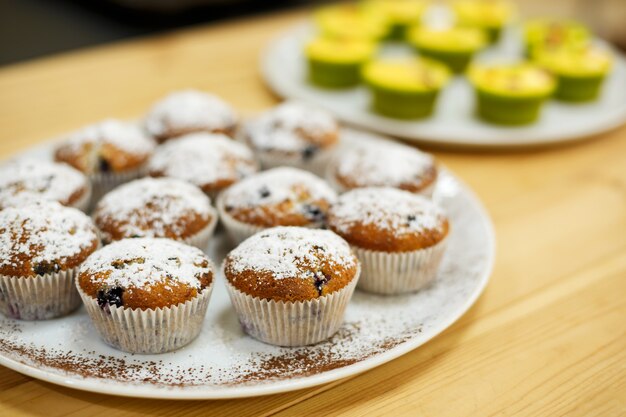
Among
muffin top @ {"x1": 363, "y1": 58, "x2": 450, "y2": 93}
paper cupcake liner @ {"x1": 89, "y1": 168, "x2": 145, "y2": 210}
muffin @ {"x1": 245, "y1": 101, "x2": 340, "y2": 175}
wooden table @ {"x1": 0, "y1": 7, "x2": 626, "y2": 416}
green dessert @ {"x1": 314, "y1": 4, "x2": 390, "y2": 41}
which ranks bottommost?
wooden table @ {"x1": 0, "y1": 7, "x2": 626, "y2": 416}

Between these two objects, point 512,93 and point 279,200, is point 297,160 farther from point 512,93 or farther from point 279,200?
point 512,93

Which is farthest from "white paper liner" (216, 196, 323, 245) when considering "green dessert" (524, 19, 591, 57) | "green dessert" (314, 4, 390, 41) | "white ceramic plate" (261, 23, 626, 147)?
"green dessert" (524, 19, 591, 57)

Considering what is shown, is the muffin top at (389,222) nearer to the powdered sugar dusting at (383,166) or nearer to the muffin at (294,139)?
the powdered sugar dusting at (383,166)

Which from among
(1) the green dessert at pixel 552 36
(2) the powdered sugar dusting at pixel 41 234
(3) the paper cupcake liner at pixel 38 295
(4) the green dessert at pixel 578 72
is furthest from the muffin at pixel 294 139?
(1) the green dessert at pixel 552 36

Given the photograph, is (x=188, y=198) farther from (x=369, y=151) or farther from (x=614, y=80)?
(x=614, y=80)

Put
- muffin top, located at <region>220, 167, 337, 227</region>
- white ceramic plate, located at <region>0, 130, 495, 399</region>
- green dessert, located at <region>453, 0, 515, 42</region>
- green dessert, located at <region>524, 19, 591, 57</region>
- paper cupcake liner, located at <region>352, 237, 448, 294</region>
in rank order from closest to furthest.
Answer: white ceramic plate, located at <region>0, 130, 495, 399</region>
paper cupcake liner, located at <region>352, 237, 448, 294</region>
muffin top, located at <region>220, 167, 337, 227</region>
green dessert, located at <region>524, 19, 591, 57</region>
green dessert, located at <region>453, 0, 515, 42</region>

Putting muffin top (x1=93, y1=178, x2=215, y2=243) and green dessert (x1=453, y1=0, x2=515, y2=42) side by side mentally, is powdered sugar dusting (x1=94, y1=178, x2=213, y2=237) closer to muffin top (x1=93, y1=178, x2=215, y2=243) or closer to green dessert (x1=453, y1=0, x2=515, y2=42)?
muffin top (x1=93, y1=178, x2=215, y2=243)
